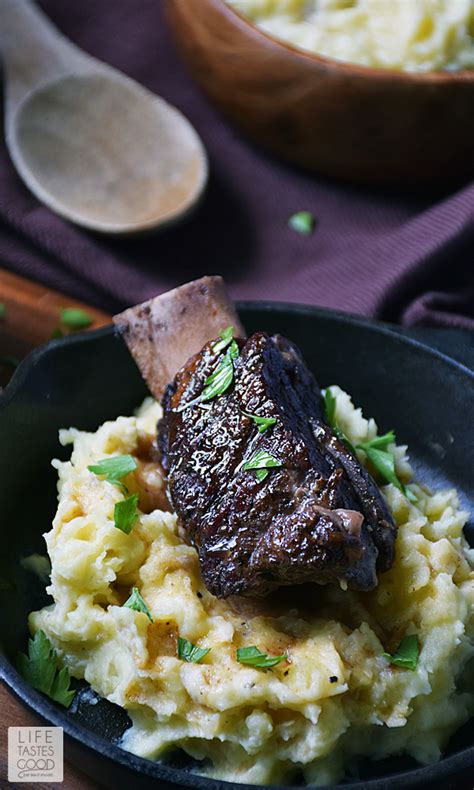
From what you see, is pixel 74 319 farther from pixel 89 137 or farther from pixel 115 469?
pixel 115 469

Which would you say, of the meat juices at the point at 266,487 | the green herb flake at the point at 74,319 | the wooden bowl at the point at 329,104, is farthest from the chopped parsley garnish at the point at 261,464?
the wooden bowl at the point at 329,104

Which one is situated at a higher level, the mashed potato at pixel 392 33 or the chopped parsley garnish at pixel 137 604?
the mashed potato at pixel 392 33

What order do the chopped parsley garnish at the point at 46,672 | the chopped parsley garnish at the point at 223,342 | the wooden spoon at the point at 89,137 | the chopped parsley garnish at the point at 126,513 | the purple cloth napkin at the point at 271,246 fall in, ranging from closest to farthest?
the chopped parsley garnish at the point at 46,672 < the chopped parsley garnish at the point at 126,513 < the chopped parsley garnish at the point at 223,342 < the purple cloth napkin at the point at 271,246 < the wooden spoon at the point at 89,137

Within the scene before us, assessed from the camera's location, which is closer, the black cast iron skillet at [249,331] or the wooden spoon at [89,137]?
the black cast iron skillet at [249,331]

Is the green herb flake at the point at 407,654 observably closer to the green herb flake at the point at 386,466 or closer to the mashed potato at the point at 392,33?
the green herb flake at the point at 386,466

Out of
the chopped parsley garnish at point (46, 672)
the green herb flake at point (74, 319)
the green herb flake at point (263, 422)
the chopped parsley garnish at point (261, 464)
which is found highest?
the green herb flake at point (263, 422)

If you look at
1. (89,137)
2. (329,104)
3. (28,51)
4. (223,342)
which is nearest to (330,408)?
(223,342)

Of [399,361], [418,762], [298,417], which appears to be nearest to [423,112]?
[399,361]

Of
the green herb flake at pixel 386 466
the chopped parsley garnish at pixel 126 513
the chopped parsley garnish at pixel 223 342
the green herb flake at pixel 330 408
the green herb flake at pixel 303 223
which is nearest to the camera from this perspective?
the chopped parsley garnish at pixel 126 513
